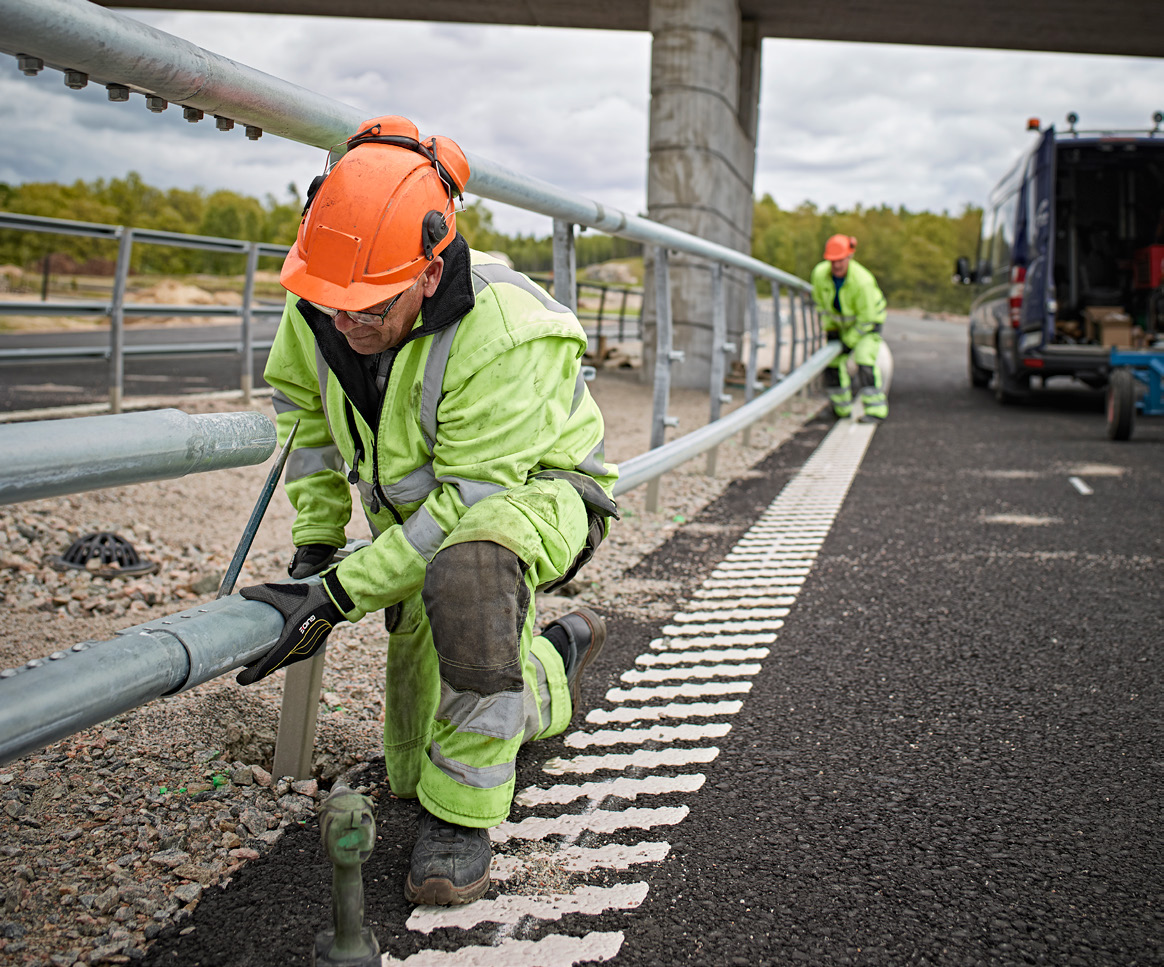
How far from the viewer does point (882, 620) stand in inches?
149

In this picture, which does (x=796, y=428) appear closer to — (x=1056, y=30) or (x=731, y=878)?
(x=731, y=878)

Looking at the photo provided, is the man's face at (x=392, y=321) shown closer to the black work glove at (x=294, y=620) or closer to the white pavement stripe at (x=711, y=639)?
the black work glove at (x=294, y=620)

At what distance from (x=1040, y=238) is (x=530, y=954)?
9.80 m

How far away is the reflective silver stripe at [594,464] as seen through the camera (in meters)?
2.43

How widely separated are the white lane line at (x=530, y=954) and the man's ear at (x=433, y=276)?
4.09 feet

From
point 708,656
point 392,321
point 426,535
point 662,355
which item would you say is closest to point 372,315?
point 392,321

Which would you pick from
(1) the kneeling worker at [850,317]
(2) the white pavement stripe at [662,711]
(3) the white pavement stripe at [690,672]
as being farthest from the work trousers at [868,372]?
(2) the white pavement stripe at [662,711]

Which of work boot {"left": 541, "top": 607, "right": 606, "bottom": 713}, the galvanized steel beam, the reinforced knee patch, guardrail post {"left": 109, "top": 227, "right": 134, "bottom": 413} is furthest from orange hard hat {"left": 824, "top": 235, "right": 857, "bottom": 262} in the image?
the galvanized steel beam

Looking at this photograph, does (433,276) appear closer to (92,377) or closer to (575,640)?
(575,640)

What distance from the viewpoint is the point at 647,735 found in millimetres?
2756

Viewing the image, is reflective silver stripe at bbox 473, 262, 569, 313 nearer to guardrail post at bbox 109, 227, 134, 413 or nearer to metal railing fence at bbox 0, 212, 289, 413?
metal railing fence at bbox 0, 212, 289, 413

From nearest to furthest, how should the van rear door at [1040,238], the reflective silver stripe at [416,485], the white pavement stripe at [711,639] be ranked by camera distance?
1. the reflective silver stripe at [416,485]
2. the white pavement stripe at [711,639]
3. the van rear door at [1040,238]

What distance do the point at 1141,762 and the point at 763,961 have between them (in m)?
1.36

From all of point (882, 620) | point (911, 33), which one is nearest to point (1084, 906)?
point (882, 620)
